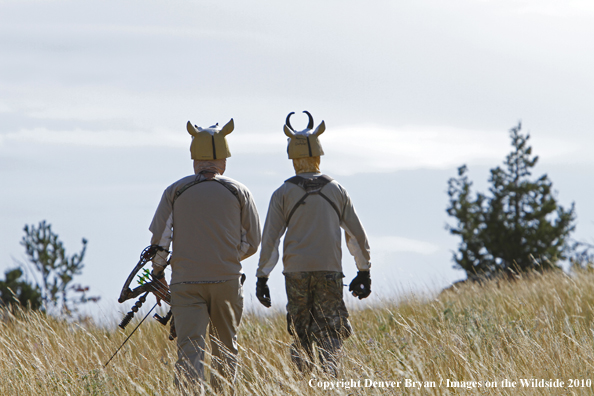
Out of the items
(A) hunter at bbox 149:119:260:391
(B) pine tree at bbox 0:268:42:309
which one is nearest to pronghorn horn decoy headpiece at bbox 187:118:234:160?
(A) hunter at bbox 149:119:260:391

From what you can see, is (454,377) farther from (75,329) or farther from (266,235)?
(75,329)

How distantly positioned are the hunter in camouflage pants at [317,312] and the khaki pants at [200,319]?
66 centimetres

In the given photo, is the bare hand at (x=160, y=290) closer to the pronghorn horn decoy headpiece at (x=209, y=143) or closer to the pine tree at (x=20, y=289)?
the pronghorn horn decoy headpiece at (x=209, y=143)

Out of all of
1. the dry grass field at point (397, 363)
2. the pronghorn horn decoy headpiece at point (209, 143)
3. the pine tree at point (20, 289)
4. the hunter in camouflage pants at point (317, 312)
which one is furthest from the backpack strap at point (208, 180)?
the pine tree at point (20, 289)

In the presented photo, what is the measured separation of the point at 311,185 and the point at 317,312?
1196 mm

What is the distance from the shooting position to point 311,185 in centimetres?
590

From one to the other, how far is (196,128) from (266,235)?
1195 mm

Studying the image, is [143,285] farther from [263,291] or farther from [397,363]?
[397,363]

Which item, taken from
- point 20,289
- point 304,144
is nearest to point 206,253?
point 304,144

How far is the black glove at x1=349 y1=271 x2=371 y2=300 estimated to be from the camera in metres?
5.98

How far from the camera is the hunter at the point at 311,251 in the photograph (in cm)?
578

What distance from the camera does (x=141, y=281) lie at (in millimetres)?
5637

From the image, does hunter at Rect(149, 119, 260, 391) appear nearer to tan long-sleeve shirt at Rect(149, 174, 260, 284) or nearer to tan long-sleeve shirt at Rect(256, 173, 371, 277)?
tan long-sleeve shirt at Rect(149, 174, 260, 284)

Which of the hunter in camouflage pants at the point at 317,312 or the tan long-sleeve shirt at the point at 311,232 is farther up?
the tan long-sleeve shirt at the point at 311,232
